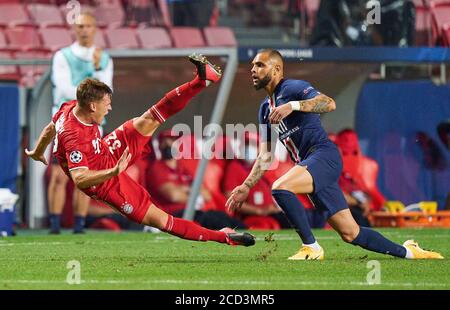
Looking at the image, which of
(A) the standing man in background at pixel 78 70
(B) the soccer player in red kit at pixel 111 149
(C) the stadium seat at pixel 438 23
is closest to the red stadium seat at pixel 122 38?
(A) the standing man in background at pixel 78 70

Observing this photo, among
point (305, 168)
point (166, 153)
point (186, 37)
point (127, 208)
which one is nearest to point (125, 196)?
point (127, 208)

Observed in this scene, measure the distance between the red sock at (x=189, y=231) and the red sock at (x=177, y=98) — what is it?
90 centimetres

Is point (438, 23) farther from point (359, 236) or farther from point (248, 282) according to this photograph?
point (248, 282)

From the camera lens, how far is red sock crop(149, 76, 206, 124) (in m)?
10.0

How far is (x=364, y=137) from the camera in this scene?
54.9 ft

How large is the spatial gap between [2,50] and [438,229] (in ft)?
20.3

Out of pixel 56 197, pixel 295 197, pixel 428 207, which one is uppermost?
pixel 295 197

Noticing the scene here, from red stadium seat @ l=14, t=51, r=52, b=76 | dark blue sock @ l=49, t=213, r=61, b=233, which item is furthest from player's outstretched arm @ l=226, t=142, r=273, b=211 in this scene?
red stadium seat @ l=14, t=51, r=52, b=76

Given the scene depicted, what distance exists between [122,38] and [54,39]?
92 cm

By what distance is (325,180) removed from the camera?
964 centimetres

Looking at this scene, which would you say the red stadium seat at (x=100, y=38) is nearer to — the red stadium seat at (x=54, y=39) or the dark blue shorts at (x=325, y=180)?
the red stadium seat at (x=54, y=39)

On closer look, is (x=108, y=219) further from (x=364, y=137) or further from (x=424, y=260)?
(x=424, y=260)

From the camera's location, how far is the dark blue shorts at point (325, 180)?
9.62 m

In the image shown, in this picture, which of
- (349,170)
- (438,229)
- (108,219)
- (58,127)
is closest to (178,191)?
(108,219)
